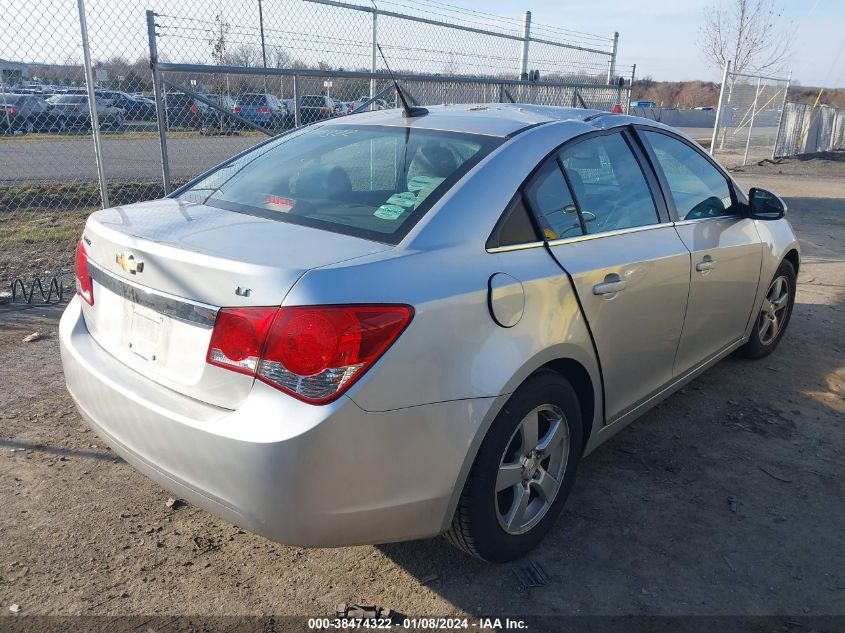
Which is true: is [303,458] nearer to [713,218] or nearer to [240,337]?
[240,337]

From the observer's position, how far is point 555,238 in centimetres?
272

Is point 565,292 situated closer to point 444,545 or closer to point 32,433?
point 444,545

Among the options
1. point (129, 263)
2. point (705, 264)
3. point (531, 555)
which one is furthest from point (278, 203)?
point (705, 264)

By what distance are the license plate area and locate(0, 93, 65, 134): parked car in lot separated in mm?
4987

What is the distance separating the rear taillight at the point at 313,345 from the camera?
6.47ft

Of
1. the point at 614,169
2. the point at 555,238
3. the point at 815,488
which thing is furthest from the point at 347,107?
the point at 815,488

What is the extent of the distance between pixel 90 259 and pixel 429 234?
1.34 meters

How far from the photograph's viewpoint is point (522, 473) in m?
2.61

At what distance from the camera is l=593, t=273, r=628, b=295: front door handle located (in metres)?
2.78

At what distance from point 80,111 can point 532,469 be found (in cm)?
675

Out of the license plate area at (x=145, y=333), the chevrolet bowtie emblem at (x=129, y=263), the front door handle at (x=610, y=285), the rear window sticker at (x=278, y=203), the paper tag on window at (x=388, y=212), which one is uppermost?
the paper tag on window at (x=388, y=212)

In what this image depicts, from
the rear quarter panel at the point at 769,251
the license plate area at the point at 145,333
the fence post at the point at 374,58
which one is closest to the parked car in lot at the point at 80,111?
the fence post at the point at 374,58

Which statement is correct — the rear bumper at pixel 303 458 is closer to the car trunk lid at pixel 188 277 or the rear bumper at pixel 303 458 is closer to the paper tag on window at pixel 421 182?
the car trunk lid at pixel 188 277

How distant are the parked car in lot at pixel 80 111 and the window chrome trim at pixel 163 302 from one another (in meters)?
4.52
